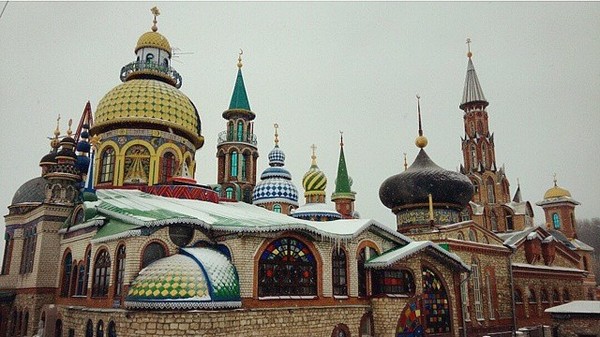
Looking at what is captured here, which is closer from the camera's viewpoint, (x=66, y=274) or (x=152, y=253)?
(x=152, y=253)

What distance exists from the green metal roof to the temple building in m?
10.7

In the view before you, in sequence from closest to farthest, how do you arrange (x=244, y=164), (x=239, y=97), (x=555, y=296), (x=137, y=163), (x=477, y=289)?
(x=137, y=163)
(x=477, y=289)
(x=555, y=296)
(x=244, y=164)
(x=239, y=97)

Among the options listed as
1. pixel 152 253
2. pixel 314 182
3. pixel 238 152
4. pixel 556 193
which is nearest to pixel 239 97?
pixel 238 152

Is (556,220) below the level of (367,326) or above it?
above

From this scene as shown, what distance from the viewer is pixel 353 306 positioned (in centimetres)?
1716

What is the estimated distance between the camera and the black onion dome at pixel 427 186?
25250 mm

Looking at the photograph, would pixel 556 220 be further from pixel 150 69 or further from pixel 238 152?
pixel 150 69

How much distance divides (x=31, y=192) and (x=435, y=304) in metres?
17.8

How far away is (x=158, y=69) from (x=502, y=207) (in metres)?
26.6

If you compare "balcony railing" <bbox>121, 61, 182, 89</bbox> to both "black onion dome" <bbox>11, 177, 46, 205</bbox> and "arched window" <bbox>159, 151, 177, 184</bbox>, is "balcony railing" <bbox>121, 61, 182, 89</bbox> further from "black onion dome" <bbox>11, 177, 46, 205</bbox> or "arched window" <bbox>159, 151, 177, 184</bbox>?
"black onion dome" <bbox>11, 177, 46, 205</bbox>

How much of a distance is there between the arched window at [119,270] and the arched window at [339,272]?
21.8ft

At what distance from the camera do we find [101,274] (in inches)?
606

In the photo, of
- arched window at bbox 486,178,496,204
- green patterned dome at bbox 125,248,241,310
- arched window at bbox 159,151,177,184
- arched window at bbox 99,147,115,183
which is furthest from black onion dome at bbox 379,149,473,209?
green patterned dome at bbox 125,248,241,310

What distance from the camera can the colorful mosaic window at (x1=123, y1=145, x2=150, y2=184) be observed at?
70.7 feet
